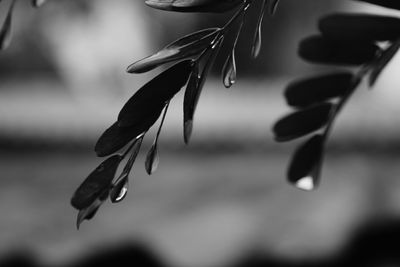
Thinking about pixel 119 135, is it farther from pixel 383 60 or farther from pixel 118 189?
pixel 383 60

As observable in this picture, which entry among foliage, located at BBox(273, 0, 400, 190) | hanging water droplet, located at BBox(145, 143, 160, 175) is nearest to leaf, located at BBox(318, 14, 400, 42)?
foliage, located at BBox(273, 0, 400, 190)

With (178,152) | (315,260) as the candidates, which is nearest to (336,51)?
(315,260)

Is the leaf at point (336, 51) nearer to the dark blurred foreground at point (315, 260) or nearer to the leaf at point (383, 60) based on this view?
the leaf at point (383, 60)

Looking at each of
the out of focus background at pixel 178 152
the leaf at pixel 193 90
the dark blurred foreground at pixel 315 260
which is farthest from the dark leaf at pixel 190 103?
the out of focus background at pixel 178 152

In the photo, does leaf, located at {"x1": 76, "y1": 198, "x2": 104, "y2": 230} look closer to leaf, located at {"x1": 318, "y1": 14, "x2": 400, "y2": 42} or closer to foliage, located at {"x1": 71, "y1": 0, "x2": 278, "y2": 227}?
foliage, located at {"x1": 71, "y1": 0, "x2": 278, "y2": 227}

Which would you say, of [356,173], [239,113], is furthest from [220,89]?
[356,173]

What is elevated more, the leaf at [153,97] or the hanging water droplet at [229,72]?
the leaf at [153,97]

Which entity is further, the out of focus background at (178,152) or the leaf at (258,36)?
the out of focus background at (178,152)

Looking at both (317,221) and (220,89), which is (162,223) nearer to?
(317,221)
